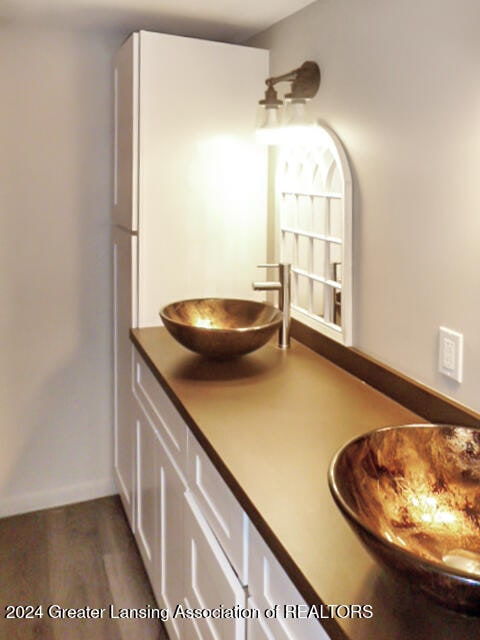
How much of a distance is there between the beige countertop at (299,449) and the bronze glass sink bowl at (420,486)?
8 centimetres

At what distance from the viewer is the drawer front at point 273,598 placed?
1.00 m

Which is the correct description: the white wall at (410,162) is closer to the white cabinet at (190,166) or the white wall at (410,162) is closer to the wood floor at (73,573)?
the white cabinet at (190,166)

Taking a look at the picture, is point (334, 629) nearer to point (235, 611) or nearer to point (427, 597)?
point (427, 597)

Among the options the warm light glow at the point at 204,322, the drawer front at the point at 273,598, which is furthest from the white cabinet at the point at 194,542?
the warm light glow at the point at 204,322

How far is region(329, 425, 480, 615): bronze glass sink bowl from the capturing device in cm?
107

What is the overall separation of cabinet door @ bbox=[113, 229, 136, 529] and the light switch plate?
4.17 feet

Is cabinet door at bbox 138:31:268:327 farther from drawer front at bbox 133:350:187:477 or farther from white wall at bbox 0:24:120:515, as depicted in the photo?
white wall at bbox 0:24:120:515

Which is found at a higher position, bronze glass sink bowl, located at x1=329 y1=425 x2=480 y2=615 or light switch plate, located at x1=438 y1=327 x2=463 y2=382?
light switch plate, located at x1=438 y1=327 x2=463 y2=382

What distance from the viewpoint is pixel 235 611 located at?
1.29 metres

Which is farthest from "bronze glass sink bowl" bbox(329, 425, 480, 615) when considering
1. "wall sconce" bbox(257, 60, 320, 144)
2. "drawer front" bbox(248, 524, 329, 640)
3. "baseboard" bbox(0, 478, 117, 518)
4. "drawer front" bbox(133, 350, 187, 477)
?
"baseboard" bbox(0, 478, 117, 518)

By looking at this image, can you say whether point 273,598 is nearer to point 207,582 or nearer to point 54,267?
point 207,582

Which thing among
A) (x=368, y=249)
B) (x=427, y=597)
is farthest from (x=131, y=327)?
(x=427, y=597)

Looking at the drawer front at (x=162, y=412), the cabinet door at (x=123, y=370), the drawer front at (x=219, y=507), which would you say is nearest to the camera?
the drawer front at (x=219, y=507)

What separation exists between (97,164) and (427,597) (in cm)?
232
